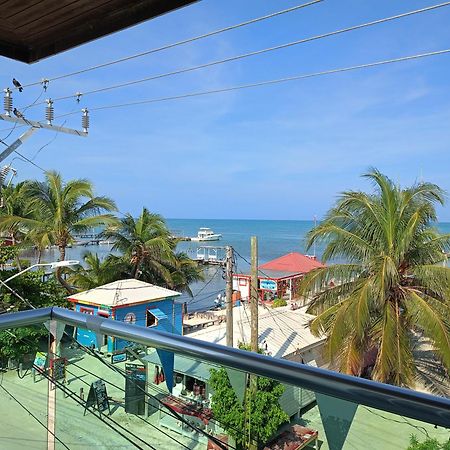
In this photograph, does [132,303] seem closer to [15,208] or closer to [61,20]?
[15,208]

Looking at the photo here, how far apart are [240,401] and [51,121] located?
36.1ft

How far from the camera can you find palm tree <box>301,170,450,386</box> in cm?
779

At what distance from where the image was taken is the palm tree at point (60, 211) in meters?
13.6

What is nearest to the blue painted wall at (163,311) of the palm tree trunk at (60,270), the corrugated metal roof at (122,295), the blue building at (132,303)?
the blue building at (132,303)

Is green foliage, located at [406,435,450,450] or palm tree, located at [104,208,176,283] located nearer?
green foliage, located at [406,435,450,450]

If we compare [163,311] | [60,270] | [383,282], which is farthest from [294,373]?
[60,270]

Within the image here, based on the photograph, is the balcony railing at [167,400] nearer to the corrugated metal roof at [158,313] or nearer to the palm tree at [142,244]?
the corrugated metal roof at [158,313]

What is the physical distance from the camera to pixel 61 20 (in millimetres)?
1668

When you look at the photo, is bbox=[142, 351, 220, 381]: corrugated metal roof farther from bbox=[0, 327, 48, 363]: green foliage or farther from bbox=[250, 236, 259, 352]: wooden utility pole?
bbox=[250, 236, 259, 352]: wooden utility pole

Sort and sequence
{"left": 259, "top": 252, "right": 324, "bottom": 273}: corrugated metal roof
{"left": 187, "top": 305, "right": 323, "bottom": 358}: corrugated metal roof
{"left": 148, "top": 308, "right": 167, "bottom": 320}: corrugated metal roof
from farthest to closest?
{"left": 259, "top": 252, "right": 324, "bottom": 273}: corrugated metal roof
{"left": 148, "top": 308, "right": 167, "bottom": 320}: corrugated metal roof
{"left": 187, "top": 305, "right": 323, "bottom": 358}: corrugated metal roof

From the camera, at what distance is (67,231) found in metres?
13.8

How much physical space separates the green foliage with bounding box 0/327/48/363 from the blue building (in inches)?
368

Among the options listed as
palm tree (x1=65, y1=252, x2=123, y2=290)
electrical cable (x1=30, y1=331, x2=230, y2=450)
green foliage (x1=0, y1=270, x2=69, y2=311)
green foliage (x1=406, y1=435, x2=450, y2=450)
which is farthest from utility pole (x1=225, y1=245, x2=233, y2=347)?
green foliage (x1=406, y1=435, x2=450, y2=450)

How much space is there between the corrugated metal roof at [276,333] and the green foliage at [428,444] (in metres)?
9.18
